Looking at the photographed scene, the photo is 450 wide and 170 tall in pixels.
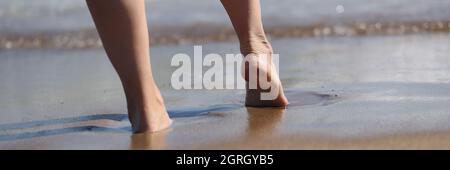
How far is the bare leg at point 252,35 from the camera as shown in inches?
93.6

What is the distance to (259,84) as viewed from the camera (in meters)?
2.39

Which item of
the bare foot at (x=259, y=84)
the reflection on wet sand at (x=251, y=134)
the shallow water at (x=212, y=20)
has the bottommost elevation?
the reflection on wet sand at (x=251, y=134)

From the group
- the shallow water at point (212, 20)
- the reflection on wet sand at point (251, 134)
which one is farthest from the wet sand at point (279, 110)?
the shallow water at point (212, 20)

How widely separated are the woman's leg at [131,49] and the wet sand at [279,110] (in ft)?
0.24

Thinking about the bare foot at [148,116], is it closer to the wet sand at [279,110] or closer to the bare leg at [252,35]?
the wet sand at [279,110]

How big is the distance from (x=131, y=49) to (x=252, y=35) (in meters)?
0.55

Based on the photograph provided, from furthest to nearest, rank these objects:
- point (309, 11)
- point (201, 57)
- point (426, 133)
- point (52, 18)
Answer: point (52, 18) → point (309, 11) → point (201, 57) → point (426, 133)
